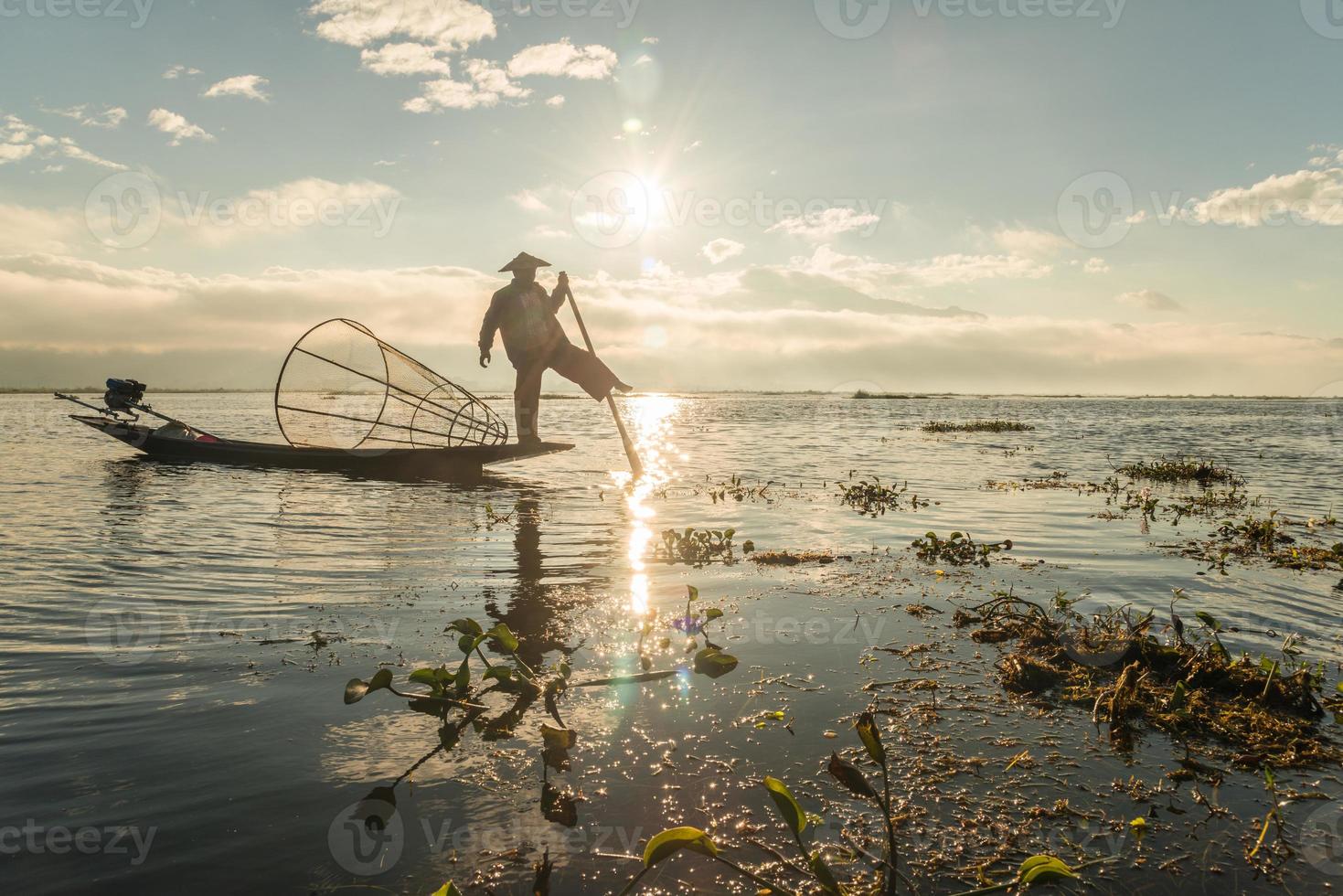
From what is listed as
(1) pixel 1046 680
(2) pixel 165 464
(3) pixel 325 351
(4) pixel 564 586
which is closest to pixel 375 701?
(4) pixel 564 586

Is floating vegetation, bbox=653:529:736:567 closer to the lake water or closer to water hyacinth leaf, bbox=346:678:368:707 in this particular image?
the lake water

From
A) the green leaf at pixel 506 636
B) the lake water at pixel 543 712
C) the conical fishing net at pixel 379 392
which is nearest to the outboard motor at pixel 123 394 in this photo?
the conical fishing net at pixel 379 392

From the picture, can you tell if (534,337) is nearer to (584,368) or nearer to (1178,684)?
(584,368)

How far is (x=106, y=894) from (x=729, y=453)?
2503 centimetres

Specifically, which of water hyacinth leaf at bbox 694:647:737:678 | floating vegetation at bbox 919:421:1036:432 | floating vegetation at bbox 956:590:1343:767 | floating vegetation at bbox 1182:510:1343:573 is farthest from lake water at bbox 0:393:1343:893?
floating vegetation at bbox 919:421:1036:432

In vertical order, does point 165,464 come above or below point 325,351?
below

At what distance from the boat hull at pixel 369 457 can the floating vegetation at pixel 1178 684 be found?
41.6ft

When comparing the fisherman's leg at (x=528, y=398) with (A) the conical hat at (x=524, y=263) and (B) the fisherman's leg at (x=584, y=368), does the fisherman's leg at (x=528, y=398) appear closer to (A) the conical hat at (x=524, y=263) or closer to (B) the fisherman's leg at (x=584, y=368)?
(B) the fisherman's leg at (x=584, y=368)

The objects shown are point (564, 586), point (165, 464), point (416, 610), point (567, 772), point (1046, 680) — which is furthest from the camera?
point (165, 464)

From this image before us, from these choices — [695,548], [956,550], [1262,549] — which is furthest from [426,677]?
[1262,549]

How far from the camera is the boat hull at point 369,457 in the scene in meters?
17.5

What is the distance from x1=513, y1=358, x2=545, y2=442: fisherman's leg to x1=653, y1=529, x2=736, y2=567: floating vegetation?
7.20 m

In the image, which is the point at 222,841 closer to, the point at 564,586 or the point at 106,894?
the point at 106,894

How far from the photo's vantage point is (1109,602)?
276 inches
